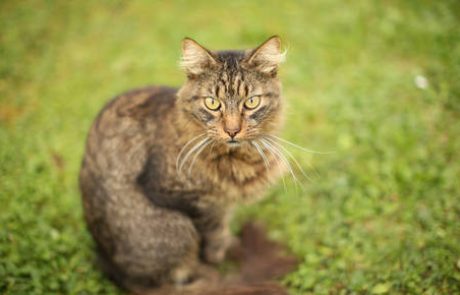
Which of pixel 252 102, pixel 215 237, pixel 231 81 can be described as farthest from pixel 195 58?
pixel 215 237

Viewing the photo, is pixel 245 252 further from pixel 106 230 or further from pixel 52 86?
pixel 52 86

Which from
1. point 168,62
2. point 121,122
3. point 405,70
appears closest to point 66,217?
point 121,122

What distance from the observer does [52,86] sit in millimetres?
4562

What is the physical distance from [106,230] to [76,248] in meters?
0.58

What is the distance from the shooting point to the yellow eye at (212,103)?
2527 mm

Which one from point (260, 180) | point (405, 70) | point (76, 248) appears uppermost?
point (405, 70)

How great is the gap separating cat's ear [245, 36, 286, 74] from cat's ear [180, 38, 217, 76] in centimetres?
25

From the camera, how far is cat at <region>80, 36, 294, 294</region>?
2545 millimetres

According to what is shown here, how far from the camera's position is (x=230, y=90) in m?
2.50

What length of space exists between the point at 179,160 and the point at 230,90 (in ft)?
2.05

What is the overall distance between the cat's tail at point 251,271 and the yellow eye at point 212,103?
1301 millimetres

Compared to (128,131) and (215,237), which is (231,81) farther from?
(215,237)

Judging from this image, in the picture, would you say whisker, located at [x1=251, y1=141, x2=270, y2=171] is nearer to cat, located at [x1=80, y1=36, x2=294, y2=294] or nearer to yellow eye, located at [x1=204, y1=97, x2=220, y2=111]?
cat, located at [x1=80, y1=36, x2=294, y2=294]

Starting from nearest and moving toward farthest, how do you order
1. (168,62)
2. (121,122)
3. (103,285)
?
1. (121,122)
2. (103,285)
3. (168,62)
